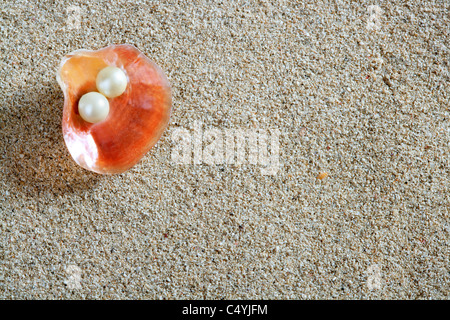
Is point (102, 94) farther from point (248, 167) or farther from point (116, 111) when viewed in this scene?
point (248, 167)

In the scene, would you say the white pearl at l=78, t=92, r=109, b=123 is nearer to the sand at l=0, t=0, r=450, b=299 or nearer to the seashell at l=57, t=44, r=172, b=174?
the seashell at l=57, t=44, r=172, b=174

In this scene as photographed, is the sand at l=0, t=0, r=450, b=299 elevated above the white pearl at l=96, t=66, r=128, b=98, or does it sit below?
below

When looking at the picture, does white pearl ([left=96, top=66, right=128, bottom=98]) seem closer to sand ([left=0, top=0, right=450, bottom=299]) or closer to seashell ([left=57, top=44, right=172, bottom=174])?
seashell ([left=57, top=44, right=172, bottom=174])

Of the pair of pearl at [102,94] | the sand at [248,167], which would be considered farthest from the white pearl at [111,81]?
the sand at [248,167]

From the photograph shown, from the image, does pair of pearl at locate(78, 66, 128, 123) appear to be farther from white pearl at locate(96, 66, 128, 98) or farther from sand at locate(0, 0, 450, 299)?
sand at locate(0, 0, 450, 299)

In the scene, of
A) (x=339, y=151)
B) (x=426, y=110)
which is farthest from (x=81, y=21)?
(x=426, y=110)

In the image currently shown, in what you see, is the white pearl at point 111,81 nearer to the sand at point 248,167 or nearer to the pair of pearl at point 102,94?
the pair of pearl at point 102,94

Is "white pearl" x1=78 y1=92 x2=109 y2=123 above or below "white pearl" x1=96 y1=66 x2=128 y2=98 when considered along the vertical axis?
below

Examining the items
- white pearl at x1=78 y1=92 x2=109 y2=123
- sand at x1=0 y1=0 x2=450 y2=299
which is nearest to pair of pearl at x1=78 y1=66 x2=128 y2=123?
white pearl at x1=78 y1=92 x2=109 y2=123

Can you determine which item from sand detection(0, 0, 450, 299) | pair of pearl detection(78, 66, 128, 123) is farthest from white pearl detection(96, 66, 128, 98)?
sand detection(0, 0, 450, 299)
